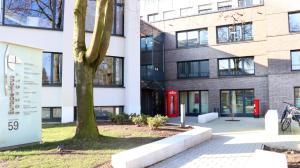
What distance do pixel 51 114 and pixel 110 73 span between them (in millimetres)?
4260

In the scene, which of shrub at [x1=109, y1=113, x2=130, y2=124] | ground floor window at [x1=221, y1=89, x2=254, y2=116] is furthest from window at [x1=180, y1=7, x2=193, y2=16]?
shrub at [x1=109, y1=113, x2=130, y2=124]

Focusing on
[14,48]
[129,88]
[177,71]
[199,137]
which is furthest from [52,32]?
[177,71]

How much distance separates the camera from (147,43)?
1167 inches

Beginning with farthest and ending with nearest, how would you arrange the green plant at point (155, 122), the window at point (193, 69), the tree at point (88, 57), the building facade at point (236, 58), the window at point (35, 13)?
the window at point (193, 69) → the building facade at point (236, 58) → the window at point (35, 13) → the green plant at point (155, 122) → the tree at point (88, 57)

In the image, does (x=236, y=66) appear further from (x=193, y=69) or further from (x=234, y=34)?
(x=193, y=69)

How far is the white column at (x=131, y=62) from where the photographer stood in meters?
21.7

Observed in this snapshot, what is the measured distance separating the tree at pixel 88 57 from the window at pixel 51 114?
857 centimetres

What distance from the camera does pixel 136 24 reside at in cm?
2231

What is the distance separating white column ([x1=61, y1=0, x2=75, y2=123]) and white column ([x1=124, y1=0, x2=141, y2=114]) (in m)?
3.48

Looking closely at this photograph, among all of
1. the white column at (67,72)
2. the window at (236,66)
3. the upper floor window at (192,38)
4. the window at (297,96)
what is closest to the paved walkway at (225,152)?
the white column at (67,72)

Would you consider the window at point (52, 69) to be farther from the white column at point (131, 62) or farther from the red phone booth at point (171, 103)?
the red phone booth at point (171, 103)

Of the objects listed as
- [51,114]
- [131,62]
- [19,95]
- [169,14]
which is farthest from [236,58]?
[19,95]

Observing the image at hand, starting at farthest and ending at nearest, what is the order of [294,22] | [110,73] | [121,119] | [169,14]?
[169,14] → [294,22] → [110,73] → [121,119]

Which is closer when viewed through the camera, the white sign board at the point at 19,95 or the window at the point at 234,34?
the white sign board at the point at 19,95
